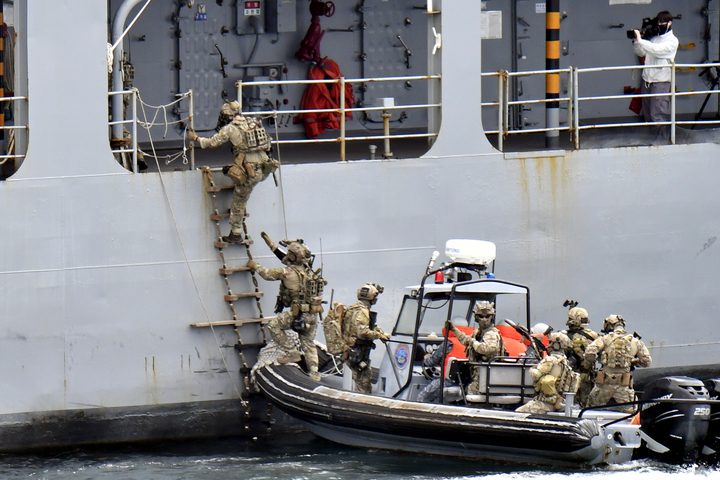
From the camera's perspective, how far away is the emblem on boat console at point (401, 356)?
31.5 ft

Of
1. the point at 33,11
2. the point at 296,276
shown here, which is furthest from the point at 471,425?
the point at 33,11

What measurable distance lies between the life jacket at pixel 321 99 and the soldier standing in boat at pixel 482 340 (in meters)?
4.95

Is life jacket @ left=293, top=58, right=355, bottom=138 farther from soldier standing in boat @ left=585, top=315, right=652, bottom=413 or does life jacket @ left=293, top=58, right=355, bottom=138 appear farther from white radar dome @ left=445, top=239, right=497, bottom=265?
soldier standing in boat @ left=585, top=315, right=652, bottom=413

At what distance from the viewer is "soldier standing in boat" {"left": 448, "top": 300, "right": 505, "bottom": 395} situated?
29.6 feet

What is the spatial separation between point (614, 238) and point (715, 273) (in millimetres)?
1212

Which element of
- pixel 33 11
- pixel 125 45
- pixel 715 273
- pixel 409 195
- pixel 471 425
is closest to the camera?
pixel 471 425

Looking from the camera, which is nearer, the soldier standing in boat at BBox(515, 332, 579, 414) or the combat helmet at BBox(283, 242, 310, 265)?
the soldier standing in boat at BBox(515, 332, 579, 414)

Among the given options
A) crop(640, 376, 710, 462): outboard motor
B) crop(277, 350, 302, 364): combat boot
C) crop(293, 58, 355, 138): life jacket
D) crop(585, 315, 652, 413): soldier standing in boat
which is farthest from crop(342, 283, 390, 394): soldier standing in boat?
crop(293, 58, 355, 138): life jacket

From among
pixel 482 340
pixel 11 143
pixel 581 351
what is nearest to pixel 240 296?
pixel 482 340

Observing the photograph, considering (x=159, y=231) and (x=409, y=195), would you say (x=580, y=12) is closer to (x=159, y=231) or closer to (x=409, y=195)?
(x=409, y=195)

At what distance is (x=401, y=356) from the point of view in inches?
379

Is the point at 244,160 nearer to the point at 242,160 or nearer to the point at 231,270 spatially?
the point at 242,160

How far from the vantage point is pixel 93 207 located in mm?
9945

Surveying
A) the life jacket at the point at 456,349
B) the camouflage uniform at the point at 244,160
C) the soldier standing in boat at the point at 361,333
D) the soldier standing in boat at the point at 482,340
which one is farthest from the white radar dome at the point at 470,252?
the camouflage uniform at the point at 244,160
